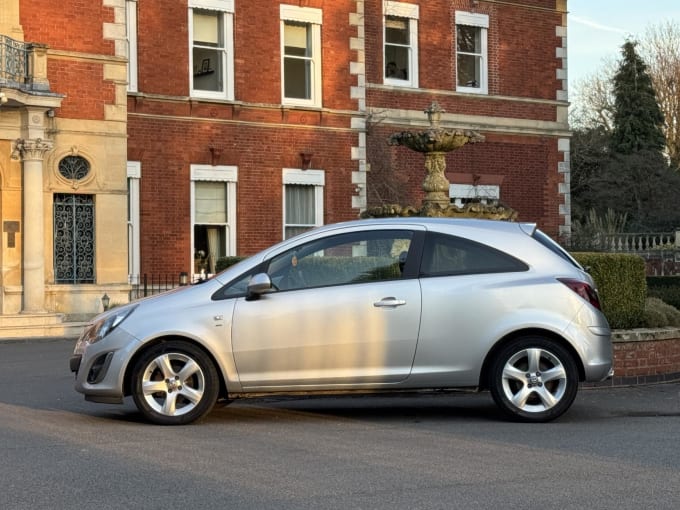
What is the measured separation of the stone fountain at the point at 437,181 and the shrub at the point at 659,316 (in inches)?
160

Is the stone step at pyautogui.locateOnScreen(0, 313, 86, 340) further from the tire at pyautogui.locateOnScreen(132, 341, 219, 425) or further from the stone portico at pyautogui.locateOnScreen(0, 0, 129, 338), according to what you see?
the tire at pyautogui.locateOnScreen(132, 341, 219, 425)

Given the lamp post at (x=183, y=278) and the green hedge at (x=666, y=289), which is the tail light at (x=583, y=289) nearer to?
the green hedge at (x=666, y=289)

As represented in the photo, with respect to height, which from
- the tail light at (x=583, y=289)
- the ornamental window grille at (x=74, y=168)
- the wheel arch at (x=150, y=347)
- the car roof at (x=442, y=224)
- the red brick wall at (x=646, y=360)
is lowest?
the red brick wall at (x=646, y=360)

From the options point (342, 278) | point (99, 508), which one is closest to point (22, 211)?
point (342, 278)

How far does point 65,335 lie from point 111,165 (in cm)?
348

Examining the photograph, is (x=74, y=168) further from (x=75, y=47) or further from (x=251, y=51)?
(x=251, y=51)

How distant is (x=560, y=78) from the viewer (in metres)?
31.4

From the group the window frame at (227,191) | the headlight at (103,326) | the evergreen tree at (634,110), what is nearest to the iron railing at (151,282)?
the window frame at (227,191)

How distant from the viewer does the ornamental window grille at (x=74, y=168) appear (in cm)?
2300

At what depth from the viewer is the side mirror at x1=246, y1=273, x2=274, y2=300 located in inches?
381

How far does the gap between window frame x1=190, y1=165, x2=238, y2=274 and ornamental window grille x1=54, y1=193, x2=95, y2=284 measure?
2.69 meters

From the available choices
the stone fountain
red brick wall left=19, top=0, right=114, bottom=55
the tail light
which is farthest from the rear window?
red brick wall left=19, top=0, right=114, bottom=55

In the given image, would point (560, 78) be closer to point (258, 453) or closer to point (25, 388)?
point (25, 388)

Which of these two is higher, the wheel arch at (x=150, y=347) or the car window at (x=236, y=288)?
the car window at (x=236, y=288)
